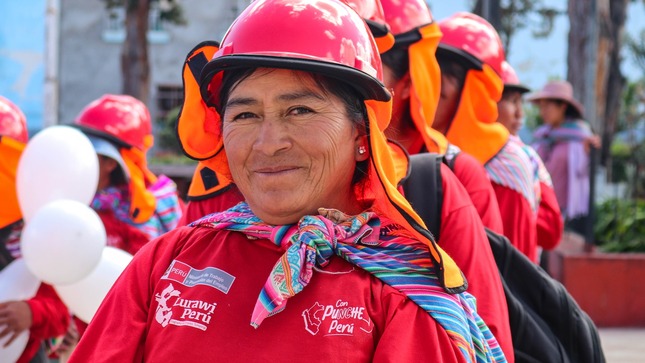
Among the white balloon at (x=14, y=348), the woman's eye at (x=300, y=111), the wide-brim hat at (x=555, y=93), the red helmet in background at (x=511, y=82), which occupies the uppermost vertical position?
the woman's eye at (x=300, y=111)

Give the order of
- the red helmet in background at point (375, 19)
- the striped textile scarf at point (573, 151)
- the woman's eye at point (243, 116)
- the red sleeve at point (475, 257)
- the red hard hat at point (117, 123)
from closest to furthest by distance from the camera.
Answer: the woman's eye at point (243, 116), the red sleeve at point (475, 257), the red helmet in background at point (375, 19), the red hard hat at point (117, 123), the striped textile scarf at point (573, 151)

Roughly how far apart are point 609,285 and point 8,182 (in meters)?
6.14

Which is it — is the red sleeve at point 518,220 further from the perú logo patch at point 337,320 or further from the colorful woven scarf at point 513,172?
the perú logo patch at point 337,320

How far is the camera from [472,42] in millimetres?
3863

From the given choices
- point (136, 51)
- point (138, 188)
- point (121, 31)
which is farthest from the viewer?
point (121, 31)

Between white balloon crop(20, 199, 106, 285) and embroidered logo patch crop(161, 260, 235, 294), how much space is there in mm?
1719

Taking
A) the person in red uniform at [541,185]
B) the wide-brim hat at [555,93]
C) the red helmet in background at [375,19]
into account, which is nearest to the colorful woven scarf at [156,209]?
the person in red uniform at [541,185]

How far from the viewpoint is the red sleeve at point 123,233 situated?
198 inches

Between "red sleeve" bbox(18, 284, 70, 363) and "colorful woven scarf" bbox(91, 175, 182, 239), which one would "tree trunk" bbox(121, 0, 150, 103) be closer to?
"colorful woven scarf" bbox(91, 175, 182, 239)

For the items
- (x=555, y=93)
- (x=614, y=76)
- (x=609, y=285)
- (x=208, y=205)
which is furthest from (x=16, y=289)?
(x=614, y=76)

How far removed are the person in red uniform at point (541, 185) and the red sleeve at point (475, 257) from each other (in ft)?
6.73

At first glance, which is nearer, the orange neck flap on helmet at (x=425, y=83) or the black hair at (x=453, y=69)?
the orange neck flap on helmet at (x=425, y=83)

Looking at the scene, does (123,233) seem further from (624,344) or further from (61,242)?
(624,344)

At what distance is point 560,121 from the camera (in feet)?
31.0
